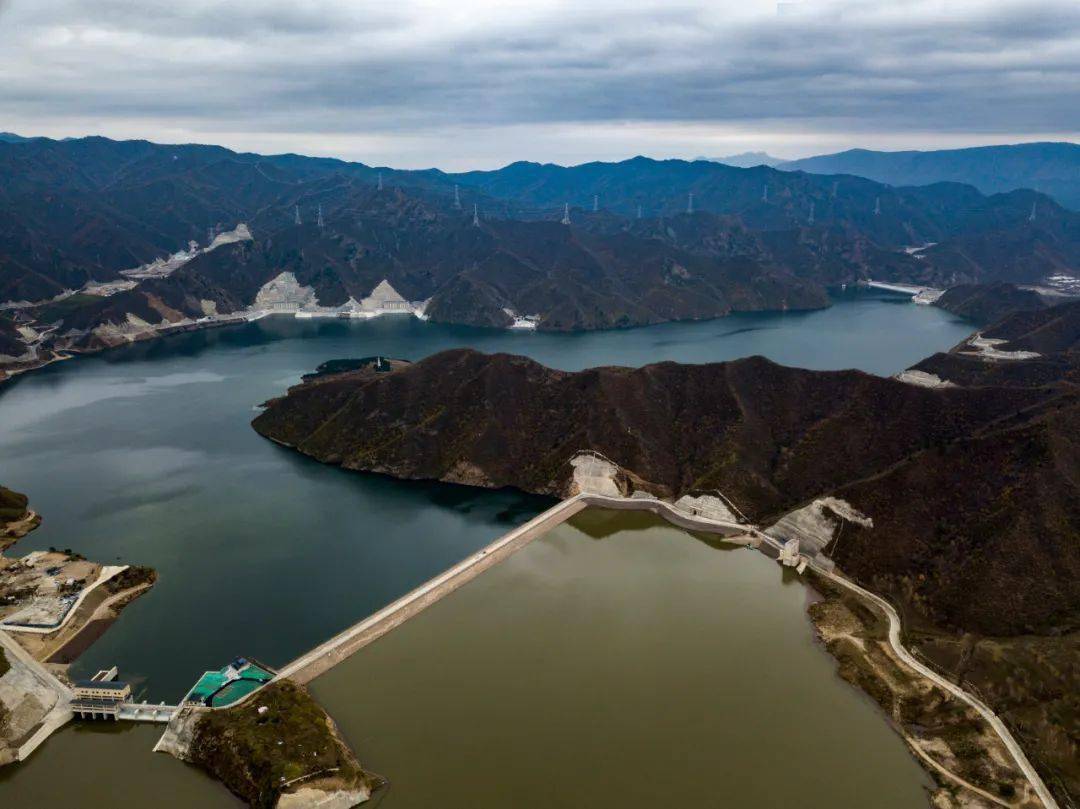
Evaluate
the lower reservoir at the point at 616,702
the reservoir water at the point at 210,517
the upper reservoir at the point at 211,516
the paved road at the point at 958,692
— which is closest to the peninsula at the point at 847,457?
the paved road at the point at 958,692

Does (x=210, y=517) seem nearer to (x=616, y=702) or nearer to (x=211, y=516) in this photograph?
(x=211, y=516)

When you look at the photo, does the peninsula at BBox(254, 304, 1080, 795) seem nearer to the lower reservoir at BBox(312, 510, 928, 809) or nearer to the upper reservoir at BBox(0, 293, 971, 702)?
the lower reservoir at BBox(312, 510, 928, 809)

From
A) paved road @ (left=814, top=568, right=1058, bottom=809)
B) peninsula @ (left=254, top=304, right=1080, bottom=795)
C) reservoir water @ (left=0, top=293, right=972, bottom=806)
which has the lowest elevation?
reservoir water @ (left=0, top=293, right=972, bottom=806)

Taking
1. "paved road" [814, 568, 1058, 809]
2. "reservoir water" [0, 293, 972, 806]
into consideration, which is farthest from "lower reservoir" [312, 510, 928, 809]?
"reservoir water" [0, 293, 972, 806]

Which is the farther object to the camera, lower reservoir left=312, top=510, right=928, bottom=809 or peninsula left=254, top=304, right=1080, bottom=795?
peninsula left=254, top=304, right=1080, bottom=795

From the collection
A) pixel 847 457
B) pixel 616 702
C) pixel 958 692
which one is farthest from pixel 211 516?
pixel 958 692

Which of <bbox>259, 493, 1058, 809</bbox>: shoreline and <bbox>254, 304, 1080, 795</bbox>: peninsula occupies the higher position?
<bbox>254, 304, 1080, 795</bbox>: peninsula

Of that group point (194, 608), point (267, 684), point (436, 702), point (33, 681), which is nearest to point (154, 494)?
point (194, 608)

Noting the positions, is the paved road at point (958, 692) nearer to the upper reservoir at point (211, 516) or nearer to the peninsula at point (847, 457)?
the peninsula at point (847, 457)
